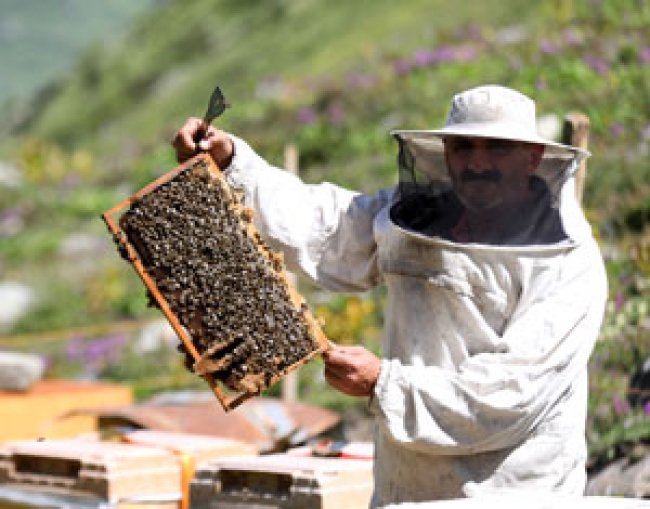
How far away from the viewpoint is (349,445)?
5.23m

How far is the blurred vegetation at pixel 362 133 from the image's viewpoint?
8719 mm

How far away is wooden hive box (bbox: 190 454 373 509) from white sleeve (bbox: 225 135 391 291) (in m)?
0.64

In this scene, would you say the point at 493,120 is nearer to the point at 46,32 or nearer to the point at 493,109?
the point at 493,109

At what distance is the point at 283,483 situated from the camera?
15.3ft

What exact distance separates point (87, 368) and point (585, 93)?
4895 mm

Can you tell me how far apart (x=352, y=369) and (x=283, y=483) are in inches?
36.1

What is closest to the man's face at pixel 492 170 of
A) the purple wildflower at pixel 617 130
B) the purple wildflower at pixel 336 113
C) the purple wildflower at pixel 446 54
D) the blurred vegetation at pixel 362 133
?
the blurred vegetation at pixel 362 133

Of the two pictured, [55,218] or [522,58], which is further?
[55,218]

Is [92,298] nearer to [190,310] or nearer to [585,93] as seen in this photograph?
[585,93]

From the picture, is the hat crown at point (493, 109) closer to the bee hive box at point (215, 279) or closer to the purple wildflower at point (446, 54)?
the bee hive box at point (215, 279)

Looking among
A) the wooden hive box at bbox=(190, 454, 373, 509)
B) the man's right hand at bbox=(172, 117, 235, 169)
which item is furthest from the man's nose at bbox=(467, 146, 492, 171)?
the wooden hive box at bbox=(190, 454, 373, 509)

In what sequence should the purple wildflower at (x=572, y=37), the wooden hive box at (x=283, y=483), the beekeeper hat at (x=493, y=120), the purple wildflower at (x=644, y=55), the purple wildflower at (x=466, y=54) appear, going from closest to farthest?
the beekeeper hat at (x=493, y=120), the wooden hive box at (x=283, y=483), the purple wildflower at (x=644, y=55), the purple wildflower at (x=572, y=37), the purple wildflower at (x=466, y=54)

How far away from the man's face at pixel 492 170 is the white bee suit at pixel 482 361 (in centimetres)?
13

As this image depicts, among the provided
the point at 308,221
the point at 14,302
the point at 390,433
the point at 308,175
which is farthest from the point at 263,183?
the point at 14,302
